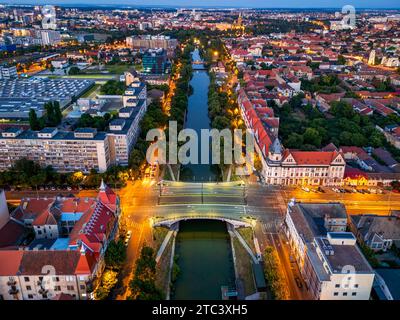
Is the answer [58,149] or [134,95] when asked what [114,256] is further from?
[134,95]

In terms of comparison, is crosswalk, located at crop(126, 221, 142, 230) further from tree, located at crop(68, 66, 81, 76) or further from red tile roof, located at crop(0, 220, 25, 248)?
tree, located at crop(68, 66, 81, 76)

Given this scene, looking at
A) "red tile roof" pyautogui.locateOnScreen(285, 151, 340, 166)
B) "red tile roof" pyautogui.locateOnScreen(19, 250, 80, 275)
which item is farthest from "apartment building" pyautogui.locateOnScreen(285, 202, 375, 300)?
"red tile roof" pyautogui.locateOnScreen(19, 250, 80, 275)

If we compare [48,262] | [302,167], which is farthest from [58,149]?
[302,167]

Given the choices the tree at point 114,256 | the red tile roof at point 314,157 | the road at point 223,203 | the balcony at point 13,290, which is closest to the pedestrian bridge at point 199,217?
the road at point 223,203

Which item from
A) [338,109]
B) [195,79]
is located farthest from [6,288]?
[195,79]

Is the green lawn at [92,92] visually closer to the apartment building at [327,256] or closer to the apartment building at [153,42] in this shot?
the apartment building at [153,42]

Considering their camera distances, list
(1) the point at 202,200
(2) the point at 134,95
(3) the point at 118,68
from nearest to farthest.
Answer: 1. (1) the point at 202,200
2. (2) the point at 134,95
3. (3) the point at 118,68
